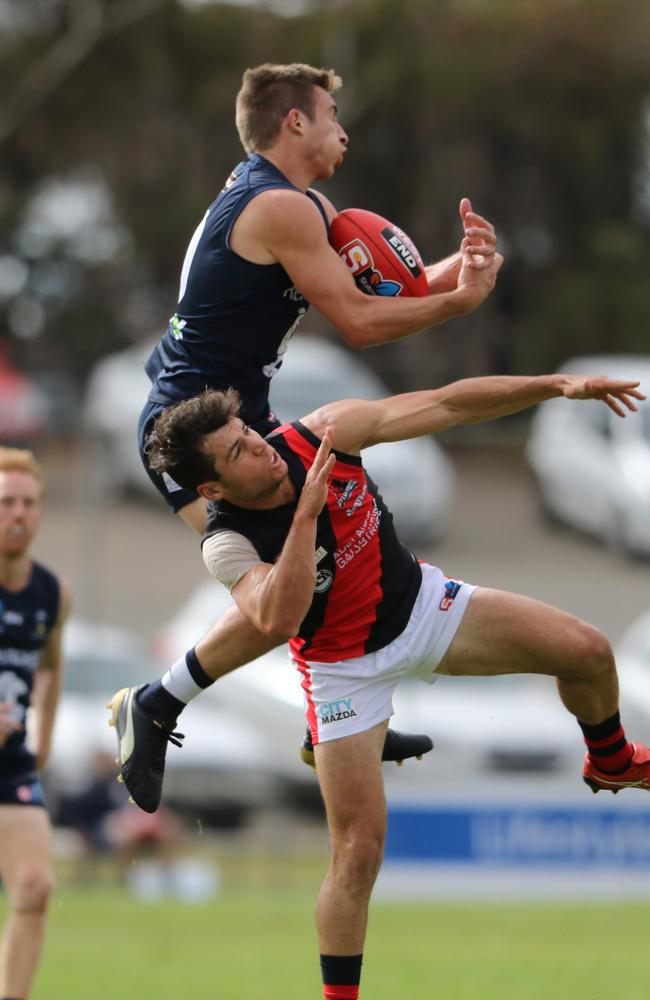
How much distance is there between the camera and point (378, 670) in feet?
19.4

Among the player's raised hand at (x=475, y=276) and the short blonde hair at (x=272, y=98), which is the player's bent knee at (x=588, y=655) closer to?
the player's raised hand at (x=475, y=276)

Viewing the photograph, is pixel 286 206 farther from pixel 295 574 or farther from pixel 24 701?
pixel 24 701

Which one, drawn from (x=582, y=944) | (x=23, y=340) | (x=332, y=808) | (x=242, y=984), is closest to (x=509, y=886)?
(x=582, y=944)

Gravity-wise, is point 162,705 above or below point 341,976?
above

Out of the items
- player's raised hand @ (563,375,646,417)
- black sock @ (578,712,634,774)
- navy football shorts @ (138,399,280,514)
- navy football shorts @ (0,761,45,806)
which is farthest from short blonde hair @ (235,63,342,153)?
navy football shorts @ (0,761,45,806)

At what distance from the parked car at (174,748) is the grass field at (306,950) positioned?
2.68 feet

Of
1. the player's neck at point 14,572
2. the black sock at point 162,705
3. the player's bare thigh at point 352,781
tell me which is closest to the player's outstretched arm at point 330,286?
the player's bare thigh at point 352,781

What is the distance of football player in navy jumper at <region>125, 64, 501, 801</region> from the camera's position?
18.7 feet

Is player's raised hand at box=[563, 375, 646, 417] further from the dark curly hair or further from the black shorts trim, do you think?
the black shorts trim

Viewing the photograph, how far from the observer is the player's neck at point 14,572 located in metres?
7.65

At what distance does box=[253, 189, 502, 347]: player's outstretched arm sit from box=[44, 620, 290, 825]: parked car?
8.78m

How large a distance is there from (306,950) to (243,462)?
7.72 m

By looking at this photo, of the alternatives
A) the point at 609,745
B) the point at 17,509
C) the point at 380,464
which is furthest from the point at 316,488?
the point at 380,464

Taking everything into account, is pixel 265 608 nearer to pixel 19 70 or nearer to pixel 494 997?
pixel 494 997
